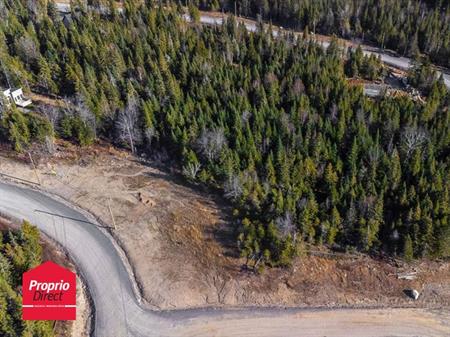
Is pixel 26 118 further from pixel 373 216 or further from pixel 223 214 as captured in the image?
pixel 373 216

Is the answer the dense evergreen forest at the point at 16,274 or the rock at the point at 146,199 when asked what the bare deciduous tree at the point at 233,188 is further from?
the dense evergreen forest at the point at 16,274

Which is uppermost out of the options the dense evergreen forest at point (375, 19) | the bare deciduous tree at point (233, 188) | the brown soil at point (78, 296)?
the dense evergreen forest at point (375, 19)

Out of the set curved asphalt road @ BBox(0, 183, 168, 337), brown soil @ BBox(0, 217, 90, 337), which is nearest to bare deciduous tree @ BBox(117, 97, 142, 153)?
curved asphalt road @ BBox(0, 183, 168, 337)

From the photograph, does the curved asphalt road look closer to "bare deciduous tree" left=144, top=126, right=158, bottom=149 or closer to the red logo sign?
the red logo sign

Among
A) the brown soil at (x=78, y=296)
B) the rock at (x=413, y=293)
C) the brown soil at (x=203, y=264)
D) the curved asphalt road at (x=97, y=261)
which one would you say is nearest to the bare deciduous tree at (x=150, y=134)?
the brown soil at (x=203, y=264)

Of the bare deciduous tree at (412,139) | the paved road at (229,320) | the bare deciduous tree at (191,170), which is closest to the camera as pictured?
the paved road at (229,320)

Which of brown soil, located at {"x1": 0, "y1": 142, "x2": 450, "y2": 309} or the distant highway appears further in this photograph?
the distant highway
